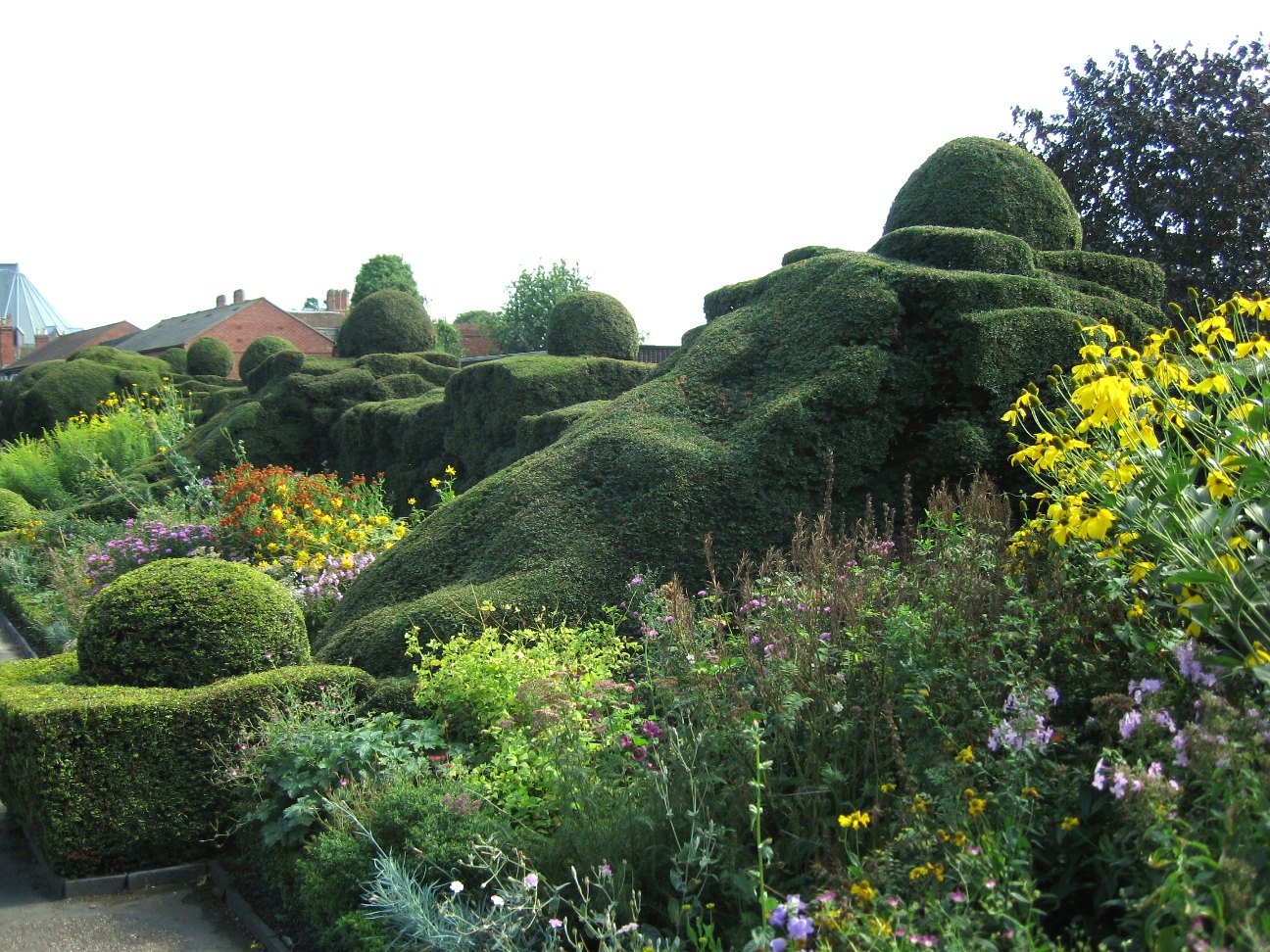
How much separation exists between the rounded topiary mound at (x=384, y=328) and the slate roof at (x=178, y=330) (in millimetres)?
27515

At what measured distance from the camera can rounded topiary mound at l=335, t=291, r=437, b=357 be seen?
1658cm

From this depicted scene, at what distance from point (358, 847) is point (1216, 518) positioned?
3.09 metres

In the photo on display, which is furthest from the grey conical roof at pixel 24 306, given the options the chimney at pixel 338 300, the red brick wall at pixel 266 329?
the red brick wall at pixel 266 329

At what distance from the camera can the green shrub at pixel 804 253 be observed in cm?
732

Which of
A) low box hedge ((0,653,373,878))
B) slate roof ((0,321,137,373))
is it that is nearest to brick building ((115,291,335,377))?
slate roof ((0,321,137,373))

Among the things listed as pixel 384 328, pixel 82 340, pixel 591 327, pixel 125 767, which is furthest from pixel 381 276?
pixel 125 767

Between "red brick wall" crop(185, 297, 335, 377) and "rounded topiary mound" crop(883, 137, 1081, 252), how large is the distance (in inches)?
1538

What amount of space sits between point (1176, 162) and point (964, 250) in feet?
47.5

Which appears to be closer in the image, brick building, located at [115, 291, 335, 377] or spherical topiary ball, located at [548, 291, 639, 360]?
spherical topiary ball, located at [548, 291, 639, 360]

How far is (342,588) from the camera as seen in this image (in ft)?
24.8

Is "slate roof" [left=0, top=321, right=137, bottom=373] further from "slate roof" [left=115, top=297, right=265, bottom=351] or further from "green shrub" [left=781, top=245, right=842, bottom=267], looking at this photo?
"green shrub" [left=781, top=245, right=842, bottom=267]

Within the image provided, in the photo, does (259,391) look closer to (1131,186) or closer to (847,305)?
(847,305)

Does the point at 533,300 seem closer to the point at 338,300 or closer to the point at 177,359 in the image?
the point at 338,300

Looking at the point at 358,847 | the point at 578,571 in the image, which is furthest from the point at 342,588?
the point at 358,847
